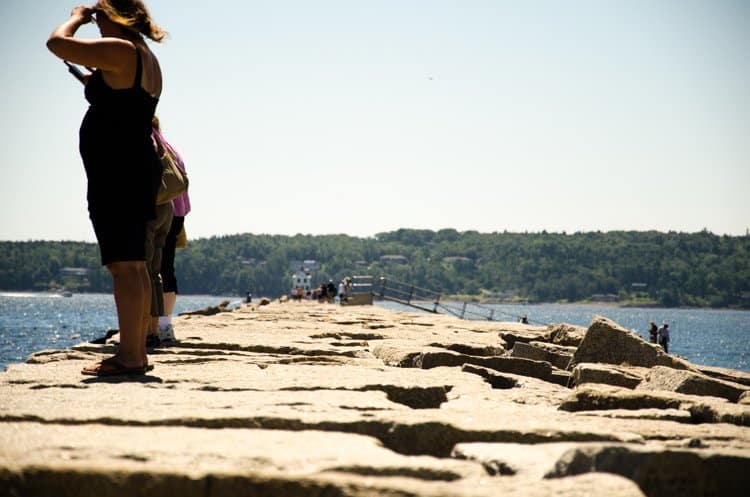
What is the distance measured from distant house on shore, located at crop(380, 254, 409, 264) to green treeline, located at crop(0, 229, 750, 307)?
354 mm

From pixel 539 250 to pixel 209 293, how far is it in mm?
53040

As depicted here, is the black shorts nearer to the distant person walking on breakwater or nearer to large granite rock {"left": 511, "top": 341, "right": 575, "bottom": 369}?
the distant person walking on breakwater

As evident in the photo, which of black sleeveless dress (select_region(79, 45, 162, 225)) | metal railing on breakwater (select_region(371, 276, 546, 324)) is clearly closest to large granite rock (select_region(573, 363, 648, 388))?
black sleeveless dress (select_region(79, 45, 162, 225))

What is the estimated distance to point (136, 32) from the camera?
A: 440 centimetres

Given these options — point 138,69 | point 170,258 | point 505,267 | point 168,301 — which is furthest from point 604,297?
point 138,69

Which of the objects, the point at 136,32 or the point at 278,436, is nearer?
the point at 278,436

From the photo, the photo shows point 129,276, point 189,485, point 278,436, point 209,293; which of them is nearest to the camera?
point 189,485

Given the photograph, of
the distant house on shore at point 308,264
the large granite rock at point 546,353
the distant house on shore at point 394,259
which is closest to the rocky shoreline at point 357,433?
the large granite rock at point 546,353

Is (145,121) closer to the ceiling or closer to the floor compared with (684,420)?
closer to the ceiling

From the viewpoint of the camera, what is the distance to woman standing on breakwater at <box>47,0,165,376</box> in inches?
163

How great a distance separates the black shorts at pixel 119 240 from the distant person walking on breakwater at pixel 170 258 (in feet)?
5.06

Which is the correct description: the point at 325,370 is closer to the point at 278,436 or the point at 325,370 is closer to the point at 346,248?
the point at 278,436

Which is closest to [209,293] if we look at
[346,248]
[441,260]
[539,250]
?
[346,248]

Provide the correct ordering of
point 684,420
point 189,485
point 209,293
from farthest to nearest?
point 209,293, point 684,420, point 189,485
